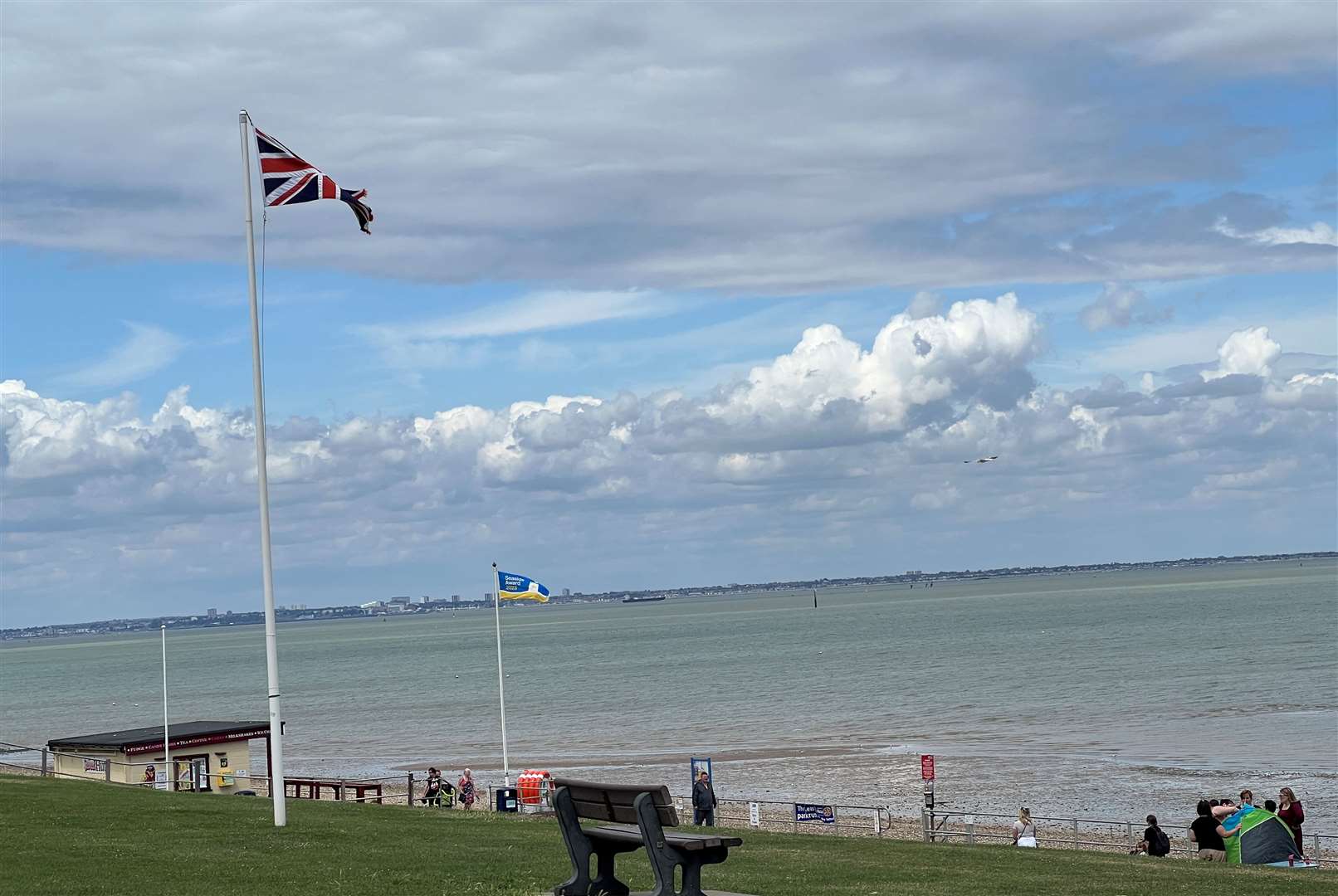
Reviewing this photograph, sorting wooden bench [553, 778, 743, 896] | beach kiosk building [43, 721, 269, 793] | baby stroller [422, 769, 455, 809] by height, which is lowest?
baby stroller [422, 769, 455, 809]

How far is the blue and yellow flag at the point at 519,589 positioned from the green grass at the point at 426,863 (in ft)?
42.1

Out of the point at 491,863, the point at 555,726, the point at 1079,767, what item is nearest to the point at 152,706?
the point at 555,726

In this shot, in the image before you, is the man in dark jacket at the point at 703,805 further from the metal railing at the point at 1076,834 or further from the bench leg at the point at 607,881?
the bench leg at the point at 607,881

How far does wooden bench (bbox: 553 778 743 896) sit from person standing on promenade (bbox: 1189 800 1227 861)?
13.8m

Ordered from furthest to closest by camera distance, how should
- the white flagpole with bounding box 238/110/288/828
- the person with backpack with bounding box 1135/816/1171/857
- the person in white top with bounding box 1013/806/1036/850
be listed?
the person in white top with bounding box 1013/806/1036/850 → the person with backpack with bounding box 1135/816/1171/857 → the white flagpole with bounding box 238/110/288/828

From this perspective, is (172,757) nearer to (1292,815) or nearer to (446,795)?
(446,795)

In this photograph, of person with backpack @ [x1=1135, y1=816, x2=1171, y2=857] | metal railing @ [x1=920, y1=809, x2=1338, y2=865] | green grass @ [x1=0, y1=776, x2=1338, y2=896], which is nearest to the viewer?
green grass @ [x1=0, y1=776, x2=1338, y2=896]

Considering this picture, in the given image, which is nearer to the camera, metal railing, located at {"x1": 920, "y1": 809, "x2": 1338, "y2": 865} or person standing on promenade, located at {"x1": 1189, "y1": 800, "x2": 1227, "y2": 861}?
person standing on promenade, located at {"x1": 1189, "y1": 800, "x2": 1227, "y2": 861}

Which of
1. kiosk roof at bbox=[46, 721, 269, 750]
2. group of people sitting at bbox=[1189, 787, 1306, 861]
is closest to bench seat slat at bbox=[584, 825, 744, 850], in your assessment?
group of people sitting at bbox=[1189, 787, 1306, 861]

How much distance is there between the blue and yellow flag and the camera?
116 ft

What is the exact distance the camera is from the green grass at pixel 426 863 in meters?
14.0

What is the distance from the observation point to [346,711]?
90750 mm

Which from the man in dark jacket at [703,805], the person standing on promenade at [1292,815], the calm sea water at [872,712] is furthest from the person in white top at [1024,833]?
the calm sea water at [872,712]

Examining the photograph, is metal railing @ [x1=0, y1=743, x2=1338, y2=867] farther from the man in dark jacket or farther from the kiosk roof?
the man in dark jacket
